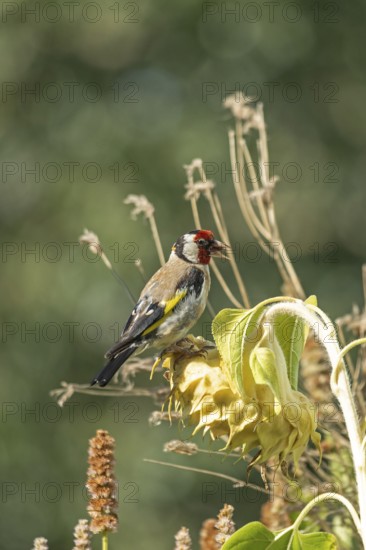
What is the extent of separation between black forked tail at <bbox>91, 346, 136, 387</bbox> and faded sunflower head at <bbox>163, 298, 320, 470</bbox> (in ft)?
3.81

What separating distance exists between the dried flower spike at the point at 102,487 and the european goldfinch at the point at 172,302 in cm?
107

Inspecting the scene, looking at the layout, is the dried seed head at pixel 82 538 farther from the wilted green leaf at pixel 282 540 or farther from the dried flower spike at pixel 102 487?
the wilted green leaf at pixel 282 540

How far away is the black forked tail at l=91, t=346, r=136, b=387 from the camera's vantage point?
2943 mm

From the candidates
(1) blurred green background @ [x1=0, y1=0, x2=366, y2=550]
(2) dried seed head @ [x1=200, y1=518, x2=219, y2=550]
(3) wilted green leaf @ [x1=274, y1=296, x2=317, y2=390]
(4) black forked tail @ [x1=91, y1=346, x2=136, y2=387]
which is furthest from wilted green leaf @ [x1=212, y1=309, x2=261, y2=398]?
(1) blurred green background @ [x1=0, y1=0, x2=366, y2=550]

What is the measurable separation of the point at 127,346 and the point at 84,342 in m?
6.58

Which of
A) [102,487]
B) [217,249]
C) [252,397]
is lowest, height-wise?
[102,487]

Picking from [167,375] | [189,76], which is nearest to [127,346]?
[167,375]

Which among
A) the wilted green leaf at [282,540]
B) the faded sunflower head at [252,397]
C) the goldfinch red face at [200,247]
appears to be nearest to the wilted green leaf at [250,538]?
the wilted green leaf at [282,540]

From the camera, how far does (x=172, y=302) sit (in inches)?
133

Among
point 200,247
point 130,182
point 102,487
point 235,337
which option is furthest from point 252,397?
point 130,182

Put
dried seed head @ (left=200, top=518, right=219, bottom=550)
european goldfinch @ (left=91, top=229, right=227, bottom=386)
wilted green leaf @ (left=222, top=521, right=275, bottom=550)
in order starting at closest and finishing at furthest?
1. wilted green leaf @ (left=222, top=521, right=275, bottom=550)
2. dried seed head @ (left=200, top=518, right=219, bottom=550)
3. european goldfinch @ (left=91, top=229, right=227, bottom=386)

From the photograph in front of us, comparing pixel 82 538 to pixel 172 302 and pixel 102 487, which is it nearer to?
pixel 102 487

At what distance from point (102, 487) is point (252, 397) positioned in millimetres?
312

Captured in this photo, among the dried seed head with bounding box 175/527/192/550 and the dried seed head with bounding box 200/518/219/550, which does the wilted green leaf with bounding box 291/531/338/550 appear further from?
the dried seed head with bounding box 200/518/219/550
